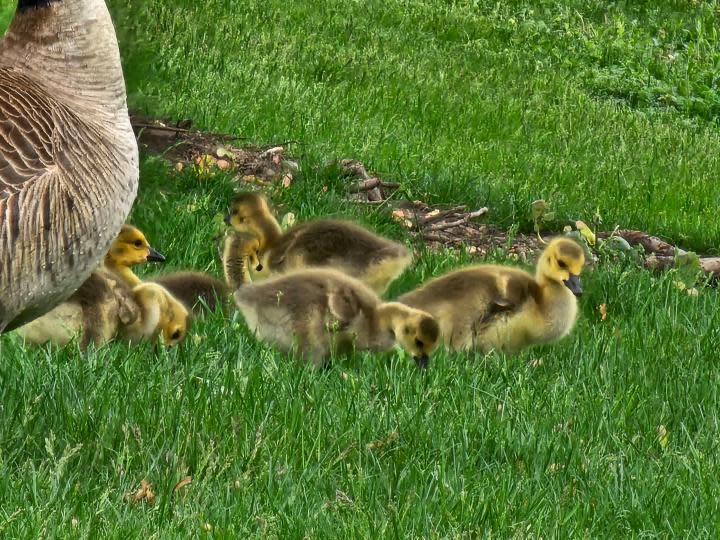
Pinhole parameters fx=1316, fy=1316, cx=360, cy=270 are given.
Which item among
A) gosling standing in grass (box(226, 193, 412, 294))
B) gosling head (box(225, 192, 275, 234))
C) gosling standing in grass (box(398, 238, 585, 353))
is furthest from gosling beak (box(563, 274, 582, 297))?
gosling head (box(225, 192, 275, 234))

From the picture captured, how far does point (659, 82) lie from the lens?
16.6 metres

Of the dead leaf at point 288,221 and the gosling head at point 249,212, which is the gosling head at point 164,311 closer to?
the gosling head at point 249,212

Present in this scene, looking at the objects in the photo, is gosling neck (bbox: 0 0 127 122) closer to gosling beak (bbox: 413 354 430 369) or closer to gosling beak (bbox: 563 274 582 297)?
gosling beak (bbox: 413 354 430 369)

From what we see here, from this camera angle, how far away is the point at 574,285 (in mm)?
6379

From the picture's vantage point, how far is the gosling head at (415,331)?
18.5ft

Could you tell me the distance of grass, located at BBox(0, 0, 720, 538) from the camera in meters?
4.16

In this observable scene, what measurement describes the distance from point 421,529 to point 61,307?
2.21m

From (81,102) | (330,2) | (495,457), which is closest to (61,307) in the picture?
(81,102)

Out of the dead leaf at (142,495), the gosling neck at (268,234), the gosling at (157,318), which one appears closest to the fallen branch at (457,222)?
the gosling neck at (268,234)

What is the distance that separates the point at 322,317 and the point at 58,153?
170 cm

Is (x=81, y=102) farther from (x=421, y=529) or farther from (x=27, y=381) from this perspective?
(x=421, y=529)

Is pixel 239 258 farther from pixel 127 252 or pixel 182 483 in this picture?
pixel 182 483

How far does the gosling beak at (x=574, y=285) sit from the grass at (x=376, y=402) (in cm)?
24

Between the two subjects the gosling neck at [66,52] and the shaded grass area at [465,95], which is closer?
the gosling neck at [66,52]
